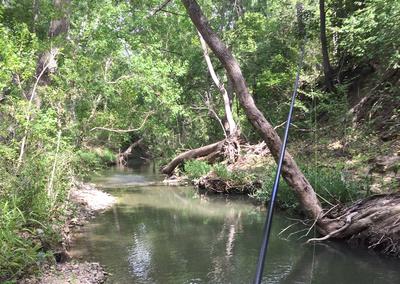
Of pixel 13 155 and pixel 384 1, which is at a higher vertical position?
pixel 384 1

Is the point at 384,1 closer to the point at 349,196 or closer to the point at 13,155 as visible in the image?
the point at 349,196

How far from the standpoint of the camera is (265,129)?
800 cm

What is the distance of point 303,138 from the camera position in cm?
1730

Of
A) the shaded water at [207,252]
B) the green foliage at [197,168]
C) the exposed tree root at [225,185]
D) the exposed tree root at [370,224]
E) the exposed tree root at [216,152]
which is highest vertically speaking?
the exposed tree root at [216,152]

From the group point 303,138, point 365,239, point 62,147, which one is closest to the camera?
point 365,239

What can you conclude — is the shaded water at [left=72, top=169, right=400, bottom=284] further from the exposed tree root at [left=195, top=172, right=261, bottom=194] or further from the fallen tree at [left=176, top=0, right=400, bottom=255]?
the exposed tree root at [left=195, top=172, right=261, bottom=194]

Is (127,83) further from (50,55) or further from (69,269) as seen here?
(69,269)

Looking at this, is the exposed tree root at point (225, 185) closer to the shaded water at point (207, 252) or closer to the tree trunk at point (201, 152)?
the shaded water at point (207, 252)

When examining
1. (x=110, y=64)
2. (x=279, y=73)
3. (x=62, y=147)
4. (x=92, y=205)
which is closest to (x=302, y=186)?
(x=62, y=147)

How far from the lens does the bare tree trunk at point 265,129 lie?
26.0 ft

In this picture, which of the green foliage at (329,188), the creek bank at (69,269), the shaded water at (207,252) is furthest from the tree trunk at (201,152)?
the creek bank at (69,269)

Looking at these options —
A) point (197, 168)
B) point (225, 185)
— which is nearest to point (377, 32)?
point (225, 185)

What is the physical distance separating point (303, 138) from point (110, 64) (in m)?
8.16

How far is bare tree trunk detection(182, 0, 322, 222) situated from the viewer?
793cm
